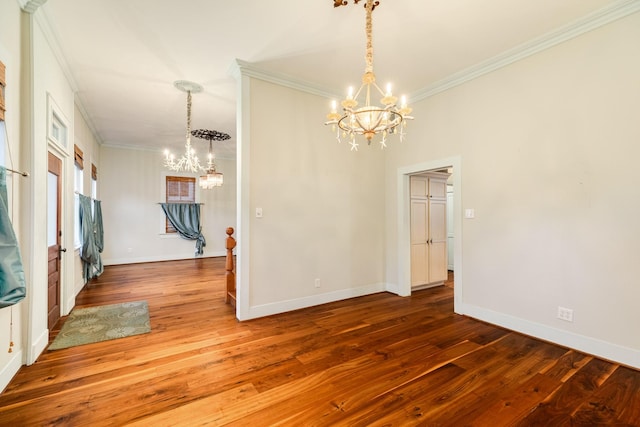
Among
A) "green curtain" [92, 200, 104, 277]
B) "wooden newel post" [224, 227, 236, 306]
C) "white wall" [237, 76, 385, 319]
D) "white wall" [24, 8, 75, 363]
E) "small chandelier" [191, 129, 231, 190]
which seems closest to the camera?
"white wall" [24, 8, 75, 363]

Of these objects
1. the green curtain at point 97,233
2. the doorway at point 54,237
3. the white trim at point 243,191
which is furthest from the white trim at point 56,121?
the green curtain at point 97,233

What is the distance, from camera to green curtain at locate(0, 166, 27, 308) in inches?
67.9

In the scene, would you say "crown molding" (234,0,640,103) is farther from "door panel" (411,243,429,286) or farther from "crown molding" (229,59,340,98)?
"door panel" (411,243,429,286)

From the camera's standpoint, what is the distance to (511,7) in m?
2.48

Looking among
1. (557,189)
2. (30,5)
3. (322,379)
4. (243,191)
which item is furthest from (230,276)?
(557,189)

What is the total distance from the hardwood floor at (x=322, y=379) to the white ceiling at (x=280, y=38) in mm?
2977

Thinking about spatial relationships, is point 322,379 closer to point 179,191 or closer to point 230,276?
point 230,276

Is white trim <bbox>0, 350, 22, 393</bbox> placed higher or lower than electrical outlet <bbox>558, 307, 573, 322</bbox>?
lower

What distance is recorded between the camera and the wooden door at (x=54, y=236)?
3.16m

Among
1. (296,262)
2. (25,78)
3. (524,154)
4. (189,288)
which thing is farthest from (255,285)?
(524,154)

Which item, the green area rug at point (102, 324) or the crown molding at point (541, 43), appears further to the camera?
the green area rug at point (102, 324)

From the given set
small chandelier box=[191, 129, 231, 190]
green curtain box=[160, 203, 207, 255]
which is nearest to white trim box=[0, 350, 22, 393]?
small chandelier box=[191, 129, 231, 190]

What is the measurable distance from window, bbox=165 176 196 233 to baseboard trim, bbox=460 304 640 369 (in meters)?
7.41

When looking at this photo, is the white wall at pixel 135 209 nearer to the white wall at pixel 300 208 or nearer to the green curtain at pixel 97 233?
the green curtain at pixel 97 233
